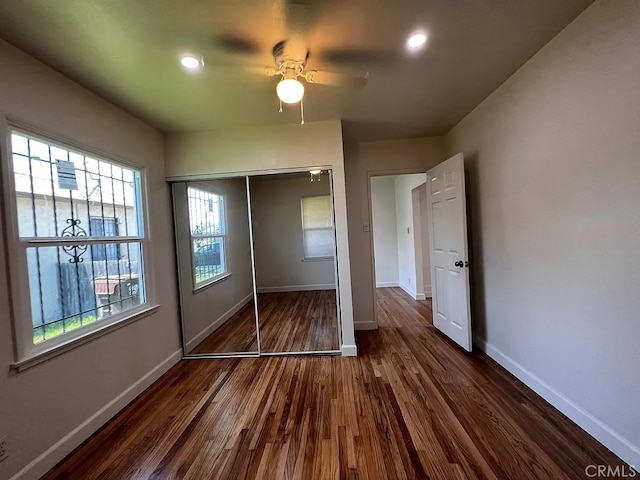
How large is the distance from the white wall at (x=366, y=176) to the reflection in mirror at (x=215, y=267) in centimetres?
136

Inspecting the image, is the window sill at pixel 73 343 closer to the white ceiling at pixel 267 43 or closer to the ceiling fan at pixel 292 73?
the white ceiling at pixel 267 43

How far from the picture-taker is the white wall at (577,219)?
141 centimetres

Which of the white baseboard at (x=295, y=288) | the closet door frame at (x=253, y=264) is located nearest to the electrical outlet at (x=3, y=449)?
the closet door frame at (x=253, y=264)

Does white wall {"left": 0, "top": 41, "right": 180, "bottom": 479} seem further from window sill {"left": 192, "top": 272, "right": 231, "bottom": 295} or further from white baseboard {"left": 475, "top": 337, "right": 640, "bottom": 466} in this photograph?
white baseboard {"left": 475, "top": 337, "right": 640, "bottom": 466}

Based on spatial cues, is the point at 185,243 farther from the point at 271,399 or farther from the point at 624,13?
the point at 624,13

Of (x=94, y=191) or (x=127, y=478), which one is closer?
(x=127, y=478)

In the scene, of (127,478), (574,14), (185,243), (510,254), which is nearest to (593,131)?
(574,14)

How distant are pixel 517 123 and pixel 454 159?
0.66 metres

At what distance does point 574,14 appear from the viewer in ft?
5.10

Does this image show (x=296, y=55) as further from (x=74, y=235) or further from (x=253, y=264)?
(x=253, y=264)

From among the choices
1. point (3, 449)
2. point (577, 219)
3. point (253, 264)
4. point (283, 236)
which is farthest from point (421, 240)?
point (3, 449)

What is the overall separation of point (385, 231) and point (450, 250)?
3.18 m

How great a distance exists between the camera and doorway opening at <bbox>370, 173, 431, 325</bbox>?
16.5 ft

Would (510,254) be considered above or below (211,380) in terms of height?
above
